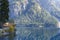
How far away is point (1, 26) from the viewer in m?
55.3

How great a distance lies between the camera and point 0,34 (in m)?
43.2

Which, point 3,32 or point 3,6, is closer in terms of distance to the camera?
point 3,32

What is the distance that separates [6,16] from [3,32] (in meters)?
8.95

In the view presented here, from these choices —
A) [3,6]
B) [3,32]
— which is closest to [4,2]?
[3,6]

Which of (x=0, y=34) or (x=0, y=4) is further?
(x=0, y=4)

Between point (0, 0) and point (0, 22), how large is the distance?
18.2 feet

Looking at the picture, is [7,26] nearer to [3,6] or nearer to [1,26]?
[1,26]

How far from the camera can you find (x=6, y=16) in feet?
177

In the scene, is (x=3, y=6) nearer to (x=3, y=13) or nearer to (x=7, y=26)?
(x=3, y=13)

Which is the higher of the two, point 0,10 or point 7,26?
point 0,10

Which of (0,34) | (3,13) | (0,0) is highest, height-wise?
(0,0)

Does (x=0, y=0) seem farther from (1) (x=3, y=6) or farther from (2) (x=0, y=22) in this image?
(2) (x=0, y=22)

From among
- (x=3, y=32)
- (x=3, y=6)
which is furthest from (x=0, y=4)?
(x=3, y=32)

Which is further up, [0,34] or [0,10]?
[0,10]
